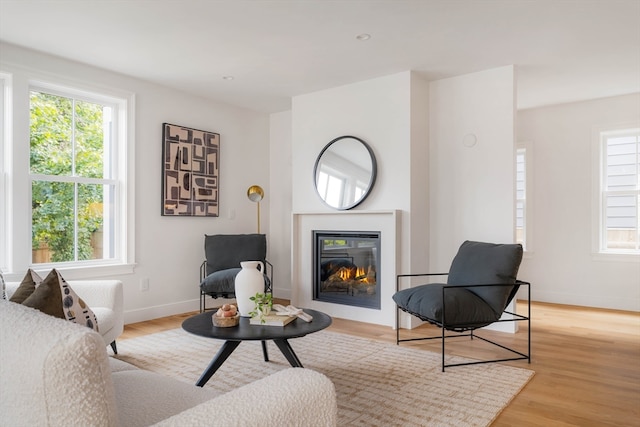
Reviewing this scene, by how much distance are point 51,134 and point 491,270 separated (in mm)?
3820

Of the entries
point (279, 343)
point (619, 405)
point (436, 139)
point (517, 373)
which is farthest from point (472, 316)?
point (436, 139)

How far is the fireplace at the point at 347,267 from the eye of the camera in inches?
170

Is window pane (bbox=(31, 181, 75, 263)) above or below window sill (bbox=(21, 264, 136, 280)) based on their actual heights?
above

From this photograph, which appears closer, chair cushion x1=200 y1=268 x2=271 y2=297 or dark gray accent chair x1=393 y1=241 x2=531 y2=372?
dark gray accent chair x1=393 y1=241 x2=531 y2=372

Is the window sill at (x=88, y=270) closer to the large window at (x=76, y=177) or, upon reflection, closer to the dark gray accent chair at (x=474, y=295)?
the large window at (x=76, y=177)

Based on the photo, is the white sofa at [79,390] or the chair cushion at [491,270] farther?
the chair cushion at [491,270]

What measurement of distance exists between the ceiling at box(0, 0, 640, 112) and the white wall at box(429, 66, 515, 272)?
0.68 ft

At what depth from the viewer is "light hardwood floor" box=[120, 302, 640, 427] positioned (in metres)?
2.29

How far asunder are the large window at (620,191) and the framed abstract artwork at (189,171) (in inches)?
179

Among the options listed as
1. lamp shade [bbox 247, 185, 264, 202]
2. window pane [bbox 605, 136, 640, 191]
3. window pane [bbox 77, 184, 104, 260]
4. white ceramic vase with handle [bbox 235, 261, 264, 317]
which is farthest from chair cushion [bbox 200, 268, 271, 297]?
window pane [bbox 605, 136, 640, 191]

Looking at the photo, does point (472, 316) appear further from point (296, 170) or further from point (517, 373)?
point (296, 170)

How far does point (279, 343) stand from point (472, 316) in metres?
1.35

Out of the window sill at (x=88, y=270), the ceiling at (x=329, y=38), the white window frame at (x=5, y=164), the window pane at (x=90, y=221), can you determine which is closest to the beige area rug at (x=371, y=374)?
the window sill at (x=88, y=270)

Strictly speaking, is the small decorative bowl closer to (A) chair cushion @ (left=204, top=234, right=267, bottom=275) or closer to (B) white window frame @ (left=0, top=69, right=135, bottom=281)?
(B) white window frame @ (left=0, top=69, right=135, bottom=281)
